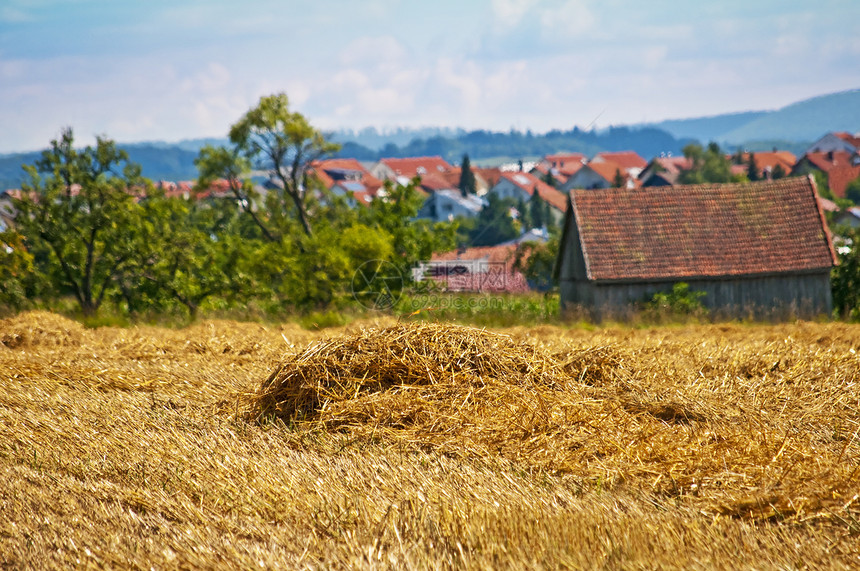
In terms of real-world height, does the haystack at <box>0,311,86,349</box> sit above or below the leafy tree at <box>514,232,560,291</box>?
above

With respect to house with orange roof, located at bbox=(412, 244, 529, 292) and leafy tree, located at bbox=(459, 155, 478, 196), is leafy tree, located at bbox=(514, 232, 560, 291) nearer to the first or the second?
house with orange roof, located at bbox=(412, 244, 529, 292)

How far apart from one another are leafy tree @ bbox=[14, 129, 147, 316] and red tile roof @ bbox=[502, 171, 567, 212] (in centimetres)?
6932

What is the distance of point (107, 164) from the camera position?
70.1 ft

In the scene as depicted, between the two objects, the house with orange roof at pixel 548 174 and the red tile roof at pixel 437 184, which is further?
the house with orange roof at pixel 548 174

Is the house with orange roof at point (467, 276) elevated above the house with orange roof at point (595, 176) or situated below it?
below

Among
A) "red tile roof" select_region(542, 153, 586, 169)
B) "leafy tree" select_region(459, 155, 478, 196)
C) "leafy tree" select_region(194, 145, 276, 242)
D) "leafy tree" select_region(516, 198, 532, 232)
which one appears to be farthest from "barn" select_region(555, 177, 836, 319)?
"red tile roof" select_region(542, 153, 586, 169)

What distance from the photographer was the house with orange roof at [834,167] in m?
93.8

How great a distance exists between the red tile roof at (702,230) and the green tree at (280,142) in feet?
46.7

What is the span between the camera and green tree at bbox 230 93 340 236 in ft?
114

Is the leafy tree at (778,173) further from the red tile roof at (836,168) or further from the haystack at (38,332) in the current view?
the haystack at (38,332)

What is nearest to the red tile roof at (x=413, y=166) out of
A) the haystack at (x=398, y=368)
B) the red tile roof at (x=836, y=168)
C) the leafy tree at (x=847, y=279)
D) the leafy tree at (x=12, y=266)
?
the red tile roof at (x=836, y=168)

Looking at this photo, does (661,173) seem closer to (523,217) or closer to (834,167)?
(523,217)

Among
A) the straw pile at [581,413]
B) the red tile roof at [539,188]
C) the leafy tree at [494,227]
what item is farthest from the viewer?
the red tile roof at [539,188]

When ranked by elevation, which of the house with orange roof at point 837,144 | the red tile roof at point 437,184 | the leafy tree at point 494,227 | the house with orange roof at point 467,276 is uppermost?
the house with orange roof at point 837,144
